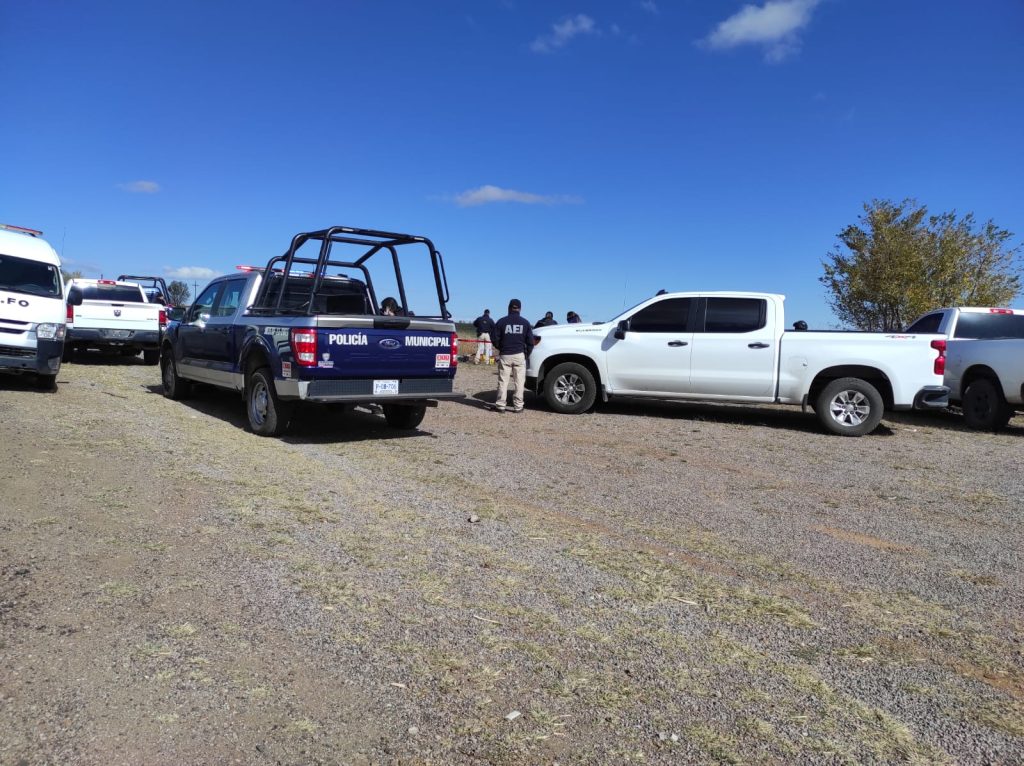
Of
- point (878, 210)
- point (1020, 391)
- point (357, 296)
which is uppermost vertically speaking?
point (878, 210)

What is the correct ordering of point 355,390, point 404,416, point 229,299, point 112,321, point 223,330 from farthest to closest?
1. point 112,321
2. point 229,299
3. point 223,330
4. point 404,416
5. point 355,390

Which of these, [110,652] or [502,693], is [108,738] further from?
[502,693]

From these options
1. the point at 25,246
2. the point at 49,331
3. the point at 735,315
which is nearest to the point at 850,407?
the point at 735,315

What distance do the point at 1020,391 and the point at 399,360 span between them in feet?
28.6

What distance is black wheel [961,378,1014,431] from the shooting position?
424 inches

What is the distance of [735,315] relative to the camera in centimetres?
1055

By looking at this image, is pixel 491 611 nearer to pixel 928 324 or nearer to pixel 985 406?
pixel 985 406

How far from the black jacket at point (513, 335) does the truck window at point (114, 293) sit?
29.9 feet

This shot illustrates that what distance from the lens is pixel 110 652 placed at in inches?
117

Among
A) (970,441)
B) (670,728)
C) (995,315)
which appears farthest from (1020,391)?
(670,728)

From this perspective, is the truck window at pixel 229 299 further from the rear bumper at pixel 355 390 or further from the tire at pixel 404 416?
the tire at pixel 404 416

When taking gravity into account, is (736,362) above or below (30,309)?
below

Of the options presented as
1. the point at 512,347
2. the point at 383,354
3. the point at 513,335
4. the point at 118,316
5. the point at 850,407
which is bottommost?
the point at 850,407

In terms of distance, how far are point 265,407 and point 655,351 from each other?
561 cm
